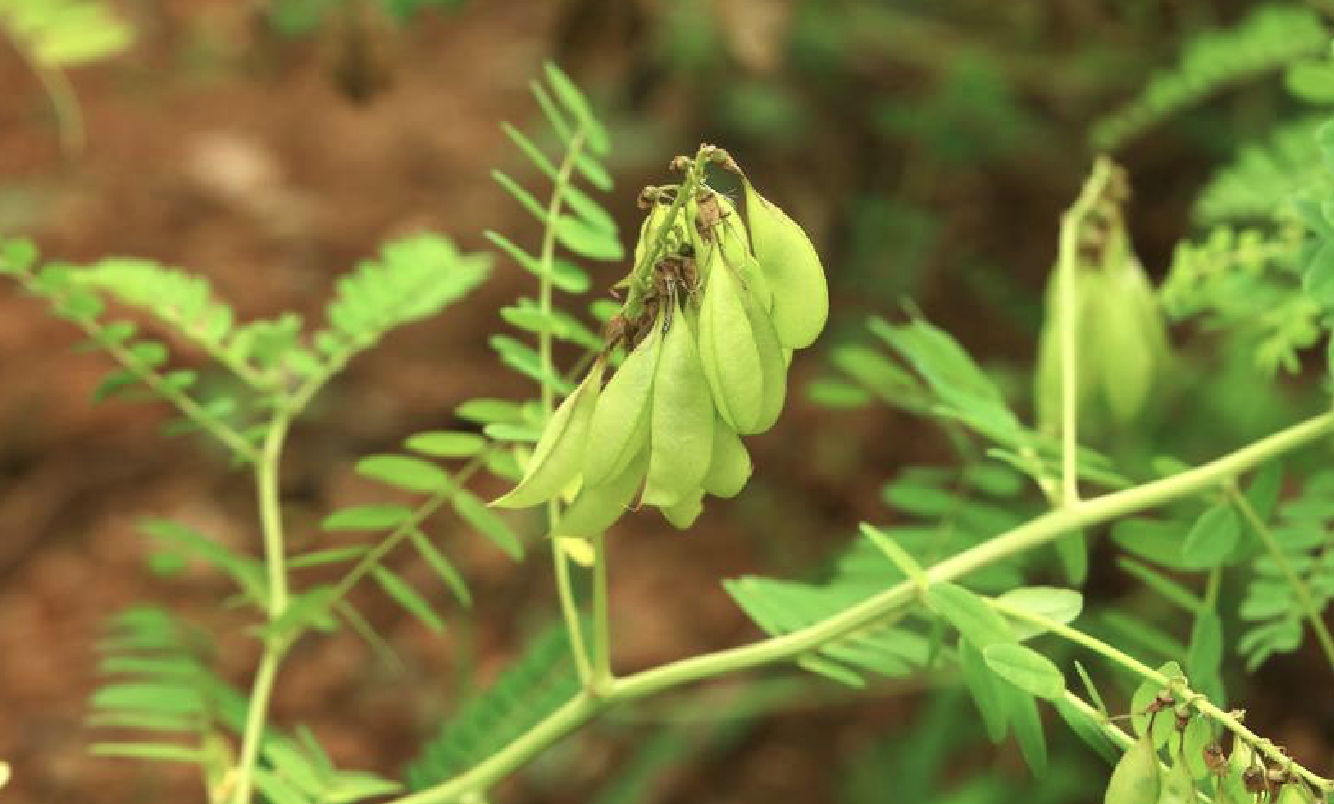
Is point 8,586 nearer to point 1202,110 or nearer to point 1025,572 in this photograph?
point 1025,572

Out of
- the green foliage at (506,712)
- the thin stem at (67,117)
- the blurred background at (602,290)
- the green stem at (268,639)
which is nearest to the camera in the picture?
the green stem at (268,639)

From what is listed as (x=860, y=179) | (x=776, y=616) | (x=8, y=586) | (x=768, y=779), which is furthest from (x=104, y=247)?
(x=776, y=616)

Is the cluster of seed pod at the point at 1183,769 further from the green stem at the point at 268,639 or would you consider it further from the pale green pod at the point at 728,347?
the green stem at the point at 268,639

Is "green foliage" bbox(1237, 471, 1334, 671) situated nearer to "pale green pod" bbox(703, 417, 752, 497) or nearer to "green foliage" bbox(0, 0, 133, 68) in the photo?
"pale green pod" bbox(703, 417, 752, 497)

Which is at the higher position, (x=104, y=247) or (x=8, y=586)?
(x=104, y=247)

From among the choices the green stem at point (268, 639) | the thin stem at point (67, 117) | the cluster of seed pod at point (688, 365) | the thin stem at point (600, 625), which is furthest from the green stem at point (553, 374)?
the thin stem at point (67, 117)
